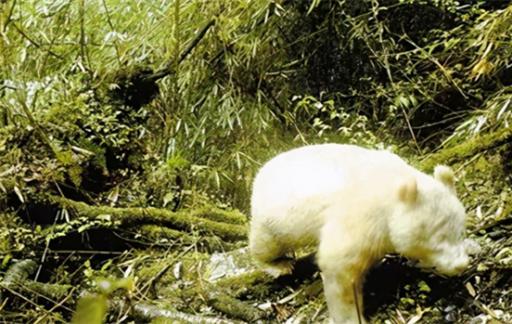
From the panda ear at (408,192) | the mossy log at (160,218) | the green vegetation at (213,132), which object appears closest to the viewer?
the panda ear at (408,192)

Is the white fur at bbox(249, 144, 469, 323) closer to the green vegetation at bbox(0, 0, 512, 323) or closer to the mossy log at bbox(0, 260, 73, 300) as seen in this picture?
the green vegetation at bbox(0, 0, 512, 323)

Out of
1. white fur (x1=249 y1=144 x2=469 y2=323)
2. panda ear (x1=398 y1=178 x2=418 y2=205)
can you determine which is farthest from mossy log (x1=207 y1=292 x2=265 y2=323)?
panda ear (x1=398 y1=178 x2=418 y2=205)

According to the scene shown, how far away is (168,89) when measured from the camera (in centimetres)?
444

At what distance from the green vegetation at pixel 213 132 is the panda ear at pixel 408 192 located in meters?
0.42

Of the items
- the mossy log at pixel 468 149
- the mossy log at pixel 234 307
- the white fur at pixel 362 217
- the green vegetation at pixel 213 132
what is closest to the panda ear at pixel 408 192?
the white fur at pixel 362 217

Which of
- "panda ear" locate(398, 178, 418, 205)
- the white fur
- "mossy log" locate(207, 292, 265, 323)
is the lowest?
"mossy log" locate(207, 292, 265, 323)

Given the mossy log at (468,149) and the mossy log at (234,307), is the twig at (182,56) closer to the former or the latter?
the mossy log at (468,149)

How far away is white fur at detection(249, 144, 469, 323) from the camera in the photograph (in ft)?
6.88

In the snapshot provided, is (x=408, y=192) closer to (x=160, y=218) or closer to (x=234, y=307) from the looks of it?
(x=234, y=307)

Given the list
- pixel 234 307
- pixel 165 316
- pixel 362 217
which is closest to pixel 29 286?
pixel 165 316

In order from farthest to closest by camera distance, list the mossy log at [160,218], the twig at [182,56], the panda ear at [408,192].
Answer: the twig at [182,56], the mossy log at [160,218], the panda ear at [408,192]

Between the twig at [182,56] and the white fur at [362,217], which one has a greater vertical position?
the twig at [182,56]

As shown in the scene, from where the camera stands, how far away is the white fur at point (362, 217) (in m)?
2.10

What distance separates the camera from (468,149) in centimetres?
312
